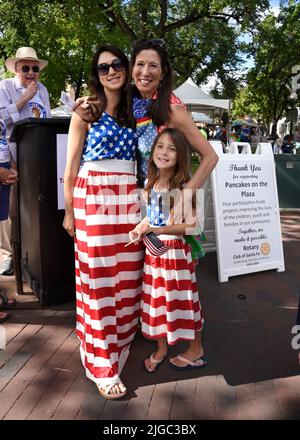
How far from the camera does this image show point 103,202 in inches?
97.4

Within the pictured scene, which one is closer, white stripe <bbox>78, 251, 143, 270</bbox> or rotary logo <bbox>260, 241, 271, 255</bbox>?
white stripe <bbox>78, 251, 143, 270</bbox>

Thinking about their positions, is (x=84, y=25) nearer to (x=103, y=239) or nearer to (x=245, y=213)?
(x=245, y=213)

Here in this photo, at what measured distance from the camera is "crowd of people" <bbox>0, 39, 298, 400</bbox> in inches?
95.4

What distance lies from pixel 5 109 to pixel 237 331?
2.91m

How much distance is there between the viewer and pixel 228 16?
21.8 metres

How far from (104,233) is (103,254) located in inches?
4.9

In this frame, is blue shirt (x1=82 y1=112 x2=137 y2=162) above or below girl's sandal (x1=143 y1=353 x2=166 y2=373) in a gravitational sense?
above

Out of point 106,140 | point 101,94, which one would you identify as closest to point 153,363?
point 106,140

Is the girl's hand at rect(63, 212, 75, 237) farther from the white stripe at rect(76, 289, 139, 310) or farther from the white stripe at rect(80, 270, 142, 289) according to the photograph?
the white stripe at rect(76, 289, 139, 310)

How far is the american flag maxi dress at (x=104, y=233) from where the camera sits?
2.46m

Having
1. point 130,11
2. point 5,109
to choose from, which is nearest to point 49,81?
point 130,11

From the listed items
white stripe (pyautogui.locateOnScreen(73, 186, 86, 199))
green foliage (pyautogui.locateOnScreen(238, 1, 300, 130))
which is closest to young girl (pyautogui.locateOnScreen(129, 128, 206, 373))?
white stripe (pyautogui.locateOnScreen(73, 186, 86, 199))

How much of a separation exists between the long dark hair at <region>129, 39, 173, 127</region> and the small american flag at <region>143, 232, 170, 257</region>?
65cm

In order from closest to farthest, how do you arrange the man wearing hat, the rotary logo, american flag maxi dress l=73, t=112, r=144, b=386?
american flag maxi dress l=73, t=112, r=144, b=386
the man wearing hat
the rotary logo
